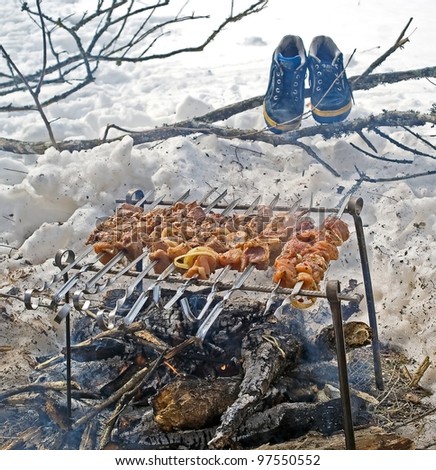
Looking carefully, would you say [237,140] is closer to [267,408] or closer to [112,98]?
[112,98]

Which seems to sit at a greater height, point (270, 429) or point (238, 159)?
point (238, 159)

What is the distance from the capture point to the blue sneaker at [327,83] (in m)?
3.58

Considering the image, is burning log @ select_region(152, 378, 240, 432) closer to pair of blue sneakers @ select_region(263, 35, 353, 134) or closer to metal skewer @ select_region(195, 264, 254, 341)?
metal skewer @ select_region(195, 264, 254, 341)

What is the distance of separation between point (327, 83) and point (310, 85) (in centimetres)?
8

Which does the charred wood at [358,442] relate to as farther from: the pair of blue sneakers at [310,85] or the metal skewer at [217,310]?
the pair of blue sneakers at [310,85]

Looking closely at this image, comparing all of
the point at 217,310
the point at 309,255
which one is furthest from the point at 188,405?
the point at 309,255

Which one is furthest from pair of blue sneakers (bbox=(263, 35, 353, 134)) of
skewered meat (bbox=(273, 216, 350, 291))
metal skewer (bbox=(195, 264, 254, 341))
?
metal skewer (bbox=(195, 264, 254, 341))

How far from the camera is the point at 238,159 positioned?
3641 mm

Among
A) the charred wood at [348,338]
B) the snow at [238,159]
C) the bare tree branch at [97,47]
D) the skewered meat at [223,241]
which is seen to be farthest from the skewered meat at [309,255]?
the bare tree branch at [97,47]

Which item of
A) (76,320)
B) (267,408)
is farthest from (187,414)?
(76,320)

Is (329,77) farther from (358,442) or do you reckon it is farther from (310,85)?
(358,442)

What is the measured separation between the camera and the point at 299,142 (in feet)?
11.7

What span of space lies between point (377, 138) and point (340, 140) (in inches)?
7.2

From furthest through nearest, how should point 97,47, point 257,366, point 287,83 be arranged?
point 97,47, point 287,83, point 257,366
